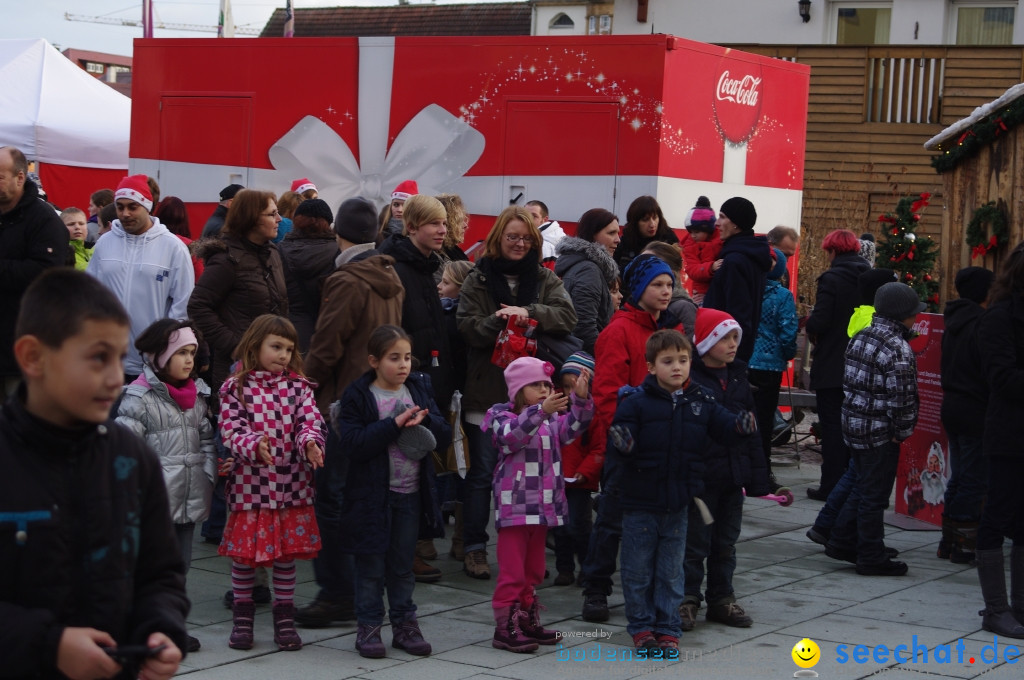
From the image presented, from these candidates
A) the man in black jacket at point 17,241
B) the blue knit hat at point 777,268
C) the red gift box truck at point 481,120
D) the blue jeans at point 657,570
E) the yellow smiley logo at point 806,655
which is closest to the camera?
the yellow smiley logo at point 806,655

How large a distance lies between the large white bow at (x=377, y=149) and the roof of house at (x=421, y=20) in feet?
69.8

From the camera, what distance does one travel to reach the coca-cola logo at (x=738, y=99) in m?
11.6

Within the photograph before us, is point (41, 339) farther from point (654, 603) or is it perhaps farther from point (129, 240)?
point (129, 240)

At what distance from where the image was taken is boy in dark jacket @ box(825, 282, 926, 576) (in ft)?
24.8

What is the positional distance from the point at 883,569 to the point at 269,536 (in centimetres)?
381

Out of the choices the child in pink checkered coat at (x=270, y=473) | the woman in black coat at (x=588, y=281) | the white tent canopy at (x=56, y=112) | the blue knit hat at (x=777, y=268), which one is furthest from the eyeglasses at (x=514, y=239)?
the white tent canopy at (x=56, y=112)

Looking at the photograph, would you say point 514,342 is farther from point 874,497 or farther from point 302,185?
point 302,185

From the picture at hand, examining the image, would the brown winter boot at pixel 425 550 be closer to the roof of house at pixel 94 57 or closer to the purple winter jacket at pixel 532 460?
the purple winter jacket at pixel 532 460

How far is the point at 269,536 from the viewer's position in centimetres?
584

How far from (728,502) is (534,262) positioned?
5.88 feet

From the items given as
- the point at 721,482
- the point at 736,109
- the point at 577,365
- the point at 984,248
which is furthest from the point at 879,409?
the point at 736,109

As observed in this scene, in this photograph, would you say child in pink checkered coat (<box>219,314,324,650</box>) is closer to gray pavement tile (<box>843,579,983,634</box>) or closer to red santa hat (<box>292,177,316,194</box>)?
gray pavement tile (<box>843,579,983,634</box>)

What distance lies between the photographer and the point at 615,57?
11031 mm

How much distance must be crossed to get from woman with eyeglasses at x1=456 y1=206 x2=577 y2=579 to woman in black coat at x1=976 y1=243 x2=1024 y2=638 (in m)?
2.28
